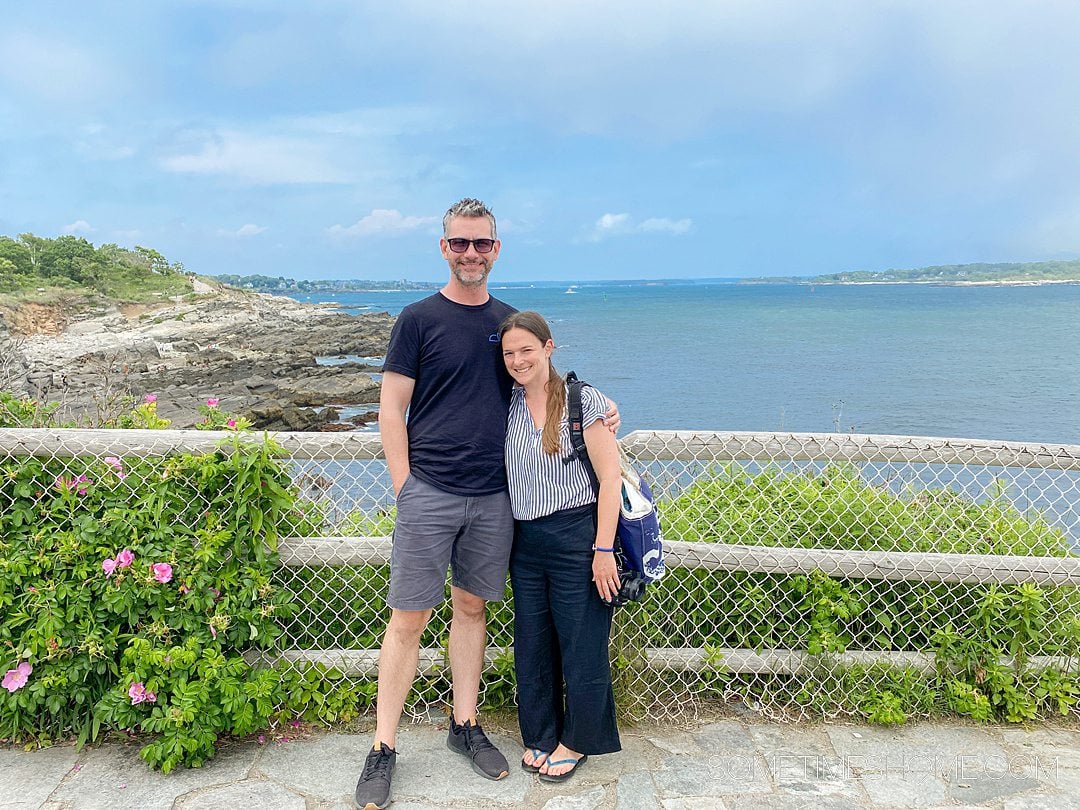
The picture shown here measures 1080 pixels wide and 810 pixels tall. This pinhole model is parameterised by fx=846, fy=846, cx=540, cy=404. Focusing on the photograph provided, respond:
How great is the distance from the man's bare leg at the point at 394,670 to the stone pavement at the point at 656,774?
216mm

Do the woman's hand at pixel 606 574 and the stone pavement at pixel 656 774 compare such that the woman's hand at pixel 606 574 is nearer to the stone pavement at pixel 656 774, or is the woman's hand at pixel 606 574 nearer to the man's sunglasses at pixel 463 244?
the stone pavement at pixel 656 774

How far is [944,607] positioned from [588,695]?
1.80 metres

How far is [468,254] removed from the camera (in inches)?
128

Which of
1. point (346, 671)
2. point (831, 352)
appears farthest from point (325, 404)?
point (831, 352)

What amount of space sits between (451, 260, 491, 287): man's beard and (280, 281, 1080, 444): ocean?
304cm

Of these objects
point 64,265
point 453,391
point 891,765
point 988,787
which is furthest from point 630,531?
point 64,265

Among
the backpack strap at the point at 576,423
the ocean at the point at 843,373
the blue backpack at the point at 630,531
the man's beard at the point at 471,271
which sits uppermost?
the man's beard at the point at 471,271

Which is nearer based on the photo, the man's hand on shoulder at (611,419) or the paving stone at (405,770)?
the man's hand on shoulder at (611,419)

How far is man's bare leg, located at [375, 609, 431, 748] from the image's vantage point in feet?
11.3

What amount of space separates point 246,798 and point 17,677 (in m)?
1.14

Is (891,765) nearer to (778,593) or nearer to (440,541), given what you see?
(778,593)

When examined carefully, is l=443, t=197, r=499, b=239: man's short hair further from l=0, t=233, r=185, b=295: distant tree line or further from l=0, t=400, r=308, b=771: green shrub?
l=0, t=233, r=185, b=295: distant tree line

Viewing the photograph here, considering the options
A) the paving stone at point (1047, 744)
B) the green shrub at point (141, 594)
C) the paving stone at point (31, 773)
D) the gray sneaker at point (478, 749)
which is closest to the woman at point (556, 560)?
the gray sneaker at point (478, 749)

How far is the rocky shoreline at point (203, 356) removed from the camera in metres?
21.1
